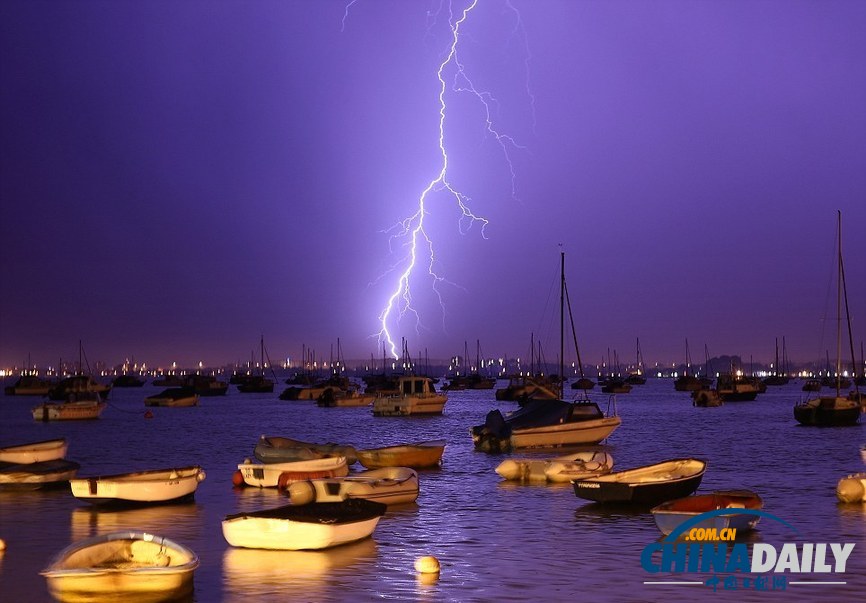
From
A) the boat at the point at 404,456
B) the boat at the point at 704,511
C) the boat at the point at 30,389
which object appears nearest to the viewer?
the boat at the point at 704,511

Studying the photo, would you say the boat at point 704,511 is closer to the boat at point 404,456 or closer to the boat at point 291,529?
the boat at point 291,529

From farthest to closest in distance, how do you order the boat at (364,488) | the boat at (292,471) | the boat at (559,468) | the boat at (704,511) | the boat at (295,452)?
the boat at (295,452)
the boat at (559,468)
the boat at (292,471)
the boat at (364,488)
the boat at (704,511)

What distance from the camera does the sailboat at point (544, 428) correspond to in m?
45.7

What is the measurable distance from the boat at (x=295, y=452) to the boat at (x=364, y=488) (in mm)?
5980

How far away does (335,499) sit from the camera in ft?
81.3

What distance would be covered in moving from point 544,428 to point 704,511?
24.8 metres

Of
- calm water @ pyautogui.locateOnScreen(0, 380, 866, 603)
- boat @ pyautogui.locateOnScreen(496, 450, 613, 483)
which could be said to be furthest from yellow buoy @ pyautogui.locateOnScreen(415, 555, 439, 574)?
boat @ pyautogui.locateOnScreen(496, 450, 613, 483)

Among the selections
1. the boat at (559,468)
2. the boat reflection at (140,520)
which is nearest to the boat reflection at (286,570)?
the boat reflection at (140,520)

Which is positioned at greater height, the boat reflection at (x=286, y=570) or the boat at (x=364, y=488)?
the boat at (x=364, y=488)

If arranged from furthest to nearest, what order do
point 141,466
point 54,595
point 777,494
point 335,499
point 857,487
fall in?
point 141,466 → point 777,494 → point 857,487 → point 335,499 → point 54,595

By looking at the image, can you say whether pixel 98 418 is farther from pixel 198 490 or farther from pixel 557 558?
pixel 557 558

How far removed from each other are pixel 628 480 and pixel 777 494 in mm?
7246

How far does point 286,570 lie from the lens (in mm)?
18453

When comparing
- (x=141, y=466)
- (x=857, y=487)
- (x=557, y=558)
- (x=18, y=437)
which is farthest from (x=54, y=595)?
(x=18, y=437)
